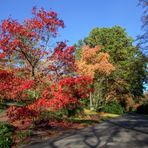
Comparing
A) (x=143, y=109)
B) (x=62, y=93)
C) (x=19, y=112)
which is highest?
(x=143, y=109)

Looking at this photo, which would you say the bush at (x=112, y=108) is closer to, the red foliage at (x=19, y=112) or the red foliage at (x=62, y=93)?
the red foliage at (x=62, y=93)

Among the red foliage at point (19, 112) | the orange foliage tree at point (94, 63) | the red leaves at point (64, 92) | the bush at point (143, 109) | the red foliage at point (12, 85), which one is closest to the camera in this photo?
the red foliage at point (12, 85)

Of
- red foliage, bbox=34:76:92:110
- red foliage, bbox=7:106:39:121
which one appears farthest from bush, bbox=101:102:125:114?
red foliage, bbox=7:106:39:121

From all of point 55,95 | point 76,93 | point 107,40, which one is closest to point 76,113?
point 76,93

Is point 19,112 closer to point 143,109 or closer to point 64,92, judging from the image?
point 64,92

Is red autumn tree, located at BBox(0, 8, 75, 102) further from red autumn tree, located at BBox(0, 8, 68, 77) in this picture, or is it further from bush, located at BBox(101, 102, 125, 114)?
bush, located at BBox(101, 102, 125, 114)

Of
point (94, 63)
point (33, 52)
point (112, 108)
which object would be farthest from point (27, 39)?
point (112, 108)

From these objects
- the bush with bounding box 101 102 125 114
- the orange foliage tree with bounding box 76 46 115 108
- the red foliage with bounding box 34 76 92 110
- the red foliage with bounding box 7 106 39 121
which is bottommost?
the red foliage with bounding box 7 106 39 121

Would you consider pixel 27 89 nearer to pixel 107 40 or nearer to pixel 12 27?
pixel 12 27

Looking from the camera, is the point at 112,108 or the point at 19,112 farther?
the point at 112,108

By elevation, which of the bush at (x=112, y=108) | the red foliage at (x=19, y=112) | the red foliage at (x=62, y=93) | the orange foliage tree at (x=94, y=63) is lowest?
the red foliage at (x=19, y=112)

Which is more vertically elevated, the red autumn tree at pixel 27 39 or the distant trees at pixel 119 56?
the distant trees at pixel 119 56

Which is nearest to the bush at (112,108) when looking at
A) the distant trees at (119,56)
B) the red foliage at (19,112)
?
the distant trees at (119,56)

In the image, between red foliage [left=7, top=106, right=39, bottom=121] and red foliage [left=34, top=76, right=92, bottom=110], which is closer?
red foliage [left=7, top=106, right=39, bottom=121]
